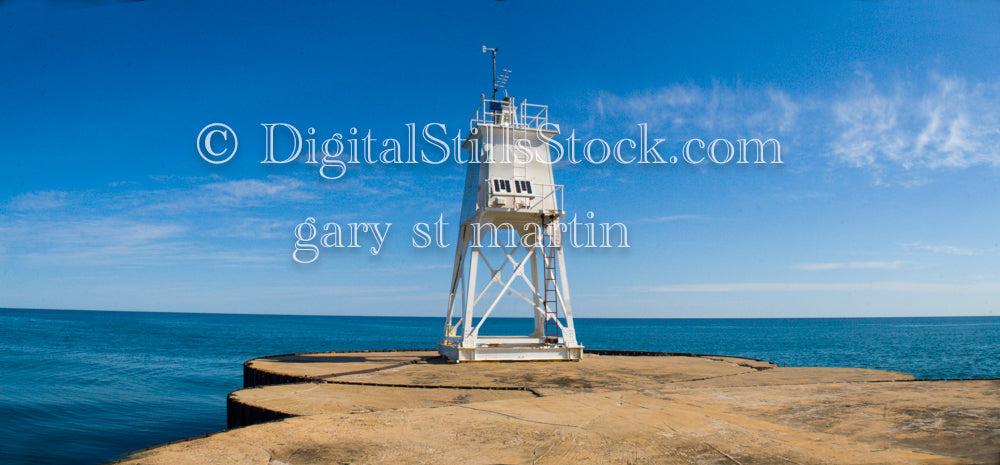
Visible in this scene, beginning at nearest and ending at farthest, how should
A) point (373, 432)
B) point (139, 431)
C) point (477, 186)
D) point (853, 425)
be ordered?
point (373, 432) < point (853, 425) < point (139, 431) < point (477, 186)

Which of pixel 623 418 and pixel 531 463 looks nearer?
pixel 531 463

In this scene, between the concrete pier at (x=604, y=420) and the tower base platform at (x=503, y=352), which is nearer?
the concrete pier at (x=604, y=420)

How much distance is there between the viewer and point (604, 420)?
1091cm

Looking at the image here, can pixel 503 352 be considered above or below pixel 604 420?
below

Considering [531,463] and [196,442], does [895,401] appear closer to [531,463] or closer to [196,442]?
[531,463]

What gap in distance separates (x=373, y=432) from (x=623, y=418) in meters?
4.60

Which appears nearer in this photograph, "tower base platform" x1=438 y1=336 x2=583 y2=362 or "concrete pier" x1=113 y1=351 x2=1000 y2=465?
"concrete pier" x1=113 y1=351 x2=1000 y2=465

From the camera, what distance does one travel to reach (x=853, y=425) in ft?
34.5

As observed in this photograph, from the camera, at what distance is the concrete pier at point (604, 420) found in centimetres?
848

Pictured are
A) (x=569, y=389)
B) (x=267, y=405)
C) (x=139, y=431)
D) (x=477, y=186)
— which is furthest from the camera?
→ (x=477, y=186)

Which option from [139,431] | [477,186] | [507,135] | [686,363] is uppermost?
[507,135]

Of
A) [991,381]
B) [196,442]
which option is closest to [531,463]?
[196,442]

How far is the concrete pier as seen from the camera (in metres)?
8.48

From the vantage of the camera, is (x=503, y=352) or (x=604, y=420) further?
(x=503, y=352)
